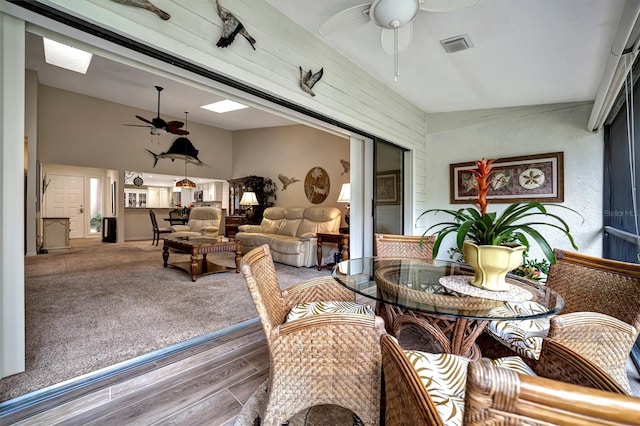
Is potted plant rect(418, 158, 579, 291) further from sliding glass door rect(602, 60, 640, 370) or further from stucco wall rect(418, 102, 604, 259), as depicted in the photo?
stucco wall rect(418, 102, 604, 259)

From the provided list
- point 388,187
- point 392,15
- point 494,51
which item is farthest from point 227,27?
point 388,187

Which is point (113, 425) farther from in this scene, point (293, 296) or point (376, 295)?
point (376, 295)

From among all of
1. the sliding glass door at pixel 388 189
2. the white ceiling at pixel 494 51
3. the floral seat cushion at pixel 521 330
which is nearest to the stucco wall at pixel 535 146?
the white ceiling at pixel 494 51

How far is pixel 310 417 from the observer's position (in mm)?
1454

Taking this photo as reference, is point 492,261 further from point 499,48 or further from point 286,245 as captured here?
point 286,245

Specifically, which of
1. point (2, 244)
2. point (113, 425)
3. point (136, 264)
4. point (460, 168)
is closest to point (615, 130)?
point (460, 168)

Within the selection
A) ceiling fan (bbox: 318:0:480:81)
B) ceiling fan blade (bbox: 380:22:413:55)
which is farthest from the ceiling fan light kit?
ceiling fan blade (bbox: 380:22:413:55)

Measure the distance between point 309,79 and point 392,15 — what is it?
3.08 feet

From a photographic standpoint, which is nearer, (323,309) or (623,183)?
(323,309)

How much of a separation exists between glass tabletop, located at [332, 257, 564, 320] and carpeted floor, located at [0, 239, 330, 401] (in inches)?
57.1

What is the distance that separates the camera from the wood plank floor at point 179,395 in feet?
4.69

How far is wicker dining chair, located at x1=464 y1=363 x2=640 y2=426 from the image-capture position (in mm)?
336

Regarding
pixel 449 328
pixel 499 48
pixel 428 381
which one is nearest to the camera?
pixel 428 381

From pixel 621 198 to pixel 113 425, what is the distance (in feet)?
14.2
